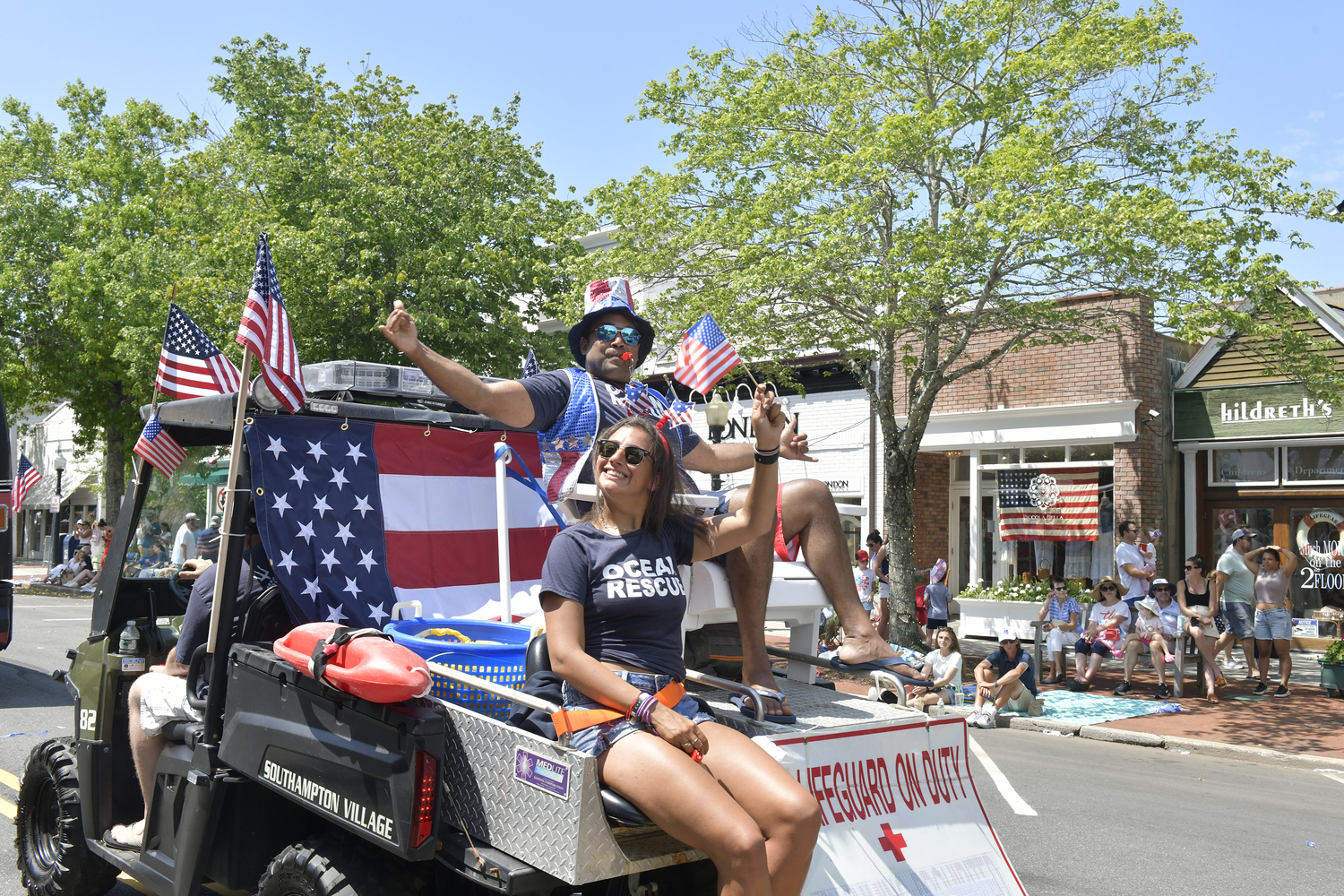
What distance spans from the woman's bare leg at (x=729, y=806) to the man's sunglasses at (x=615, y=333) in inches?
73.1

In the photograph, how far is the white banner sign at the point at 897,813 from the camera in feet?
10.5

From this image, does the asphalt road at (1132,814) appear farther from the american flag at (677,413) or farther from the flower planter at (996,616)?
the flower planter at (996,616)

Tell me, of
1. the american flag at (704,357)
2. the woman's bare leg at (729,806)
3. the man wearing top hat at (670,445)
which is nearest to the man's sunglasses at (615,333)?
the man wearing top hat at (670,445)

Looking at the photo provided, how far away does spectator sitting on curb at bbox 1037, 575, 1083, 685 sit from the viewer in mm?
14445

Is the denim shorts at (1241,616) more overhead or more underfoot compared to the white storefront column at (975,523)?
more underfoot

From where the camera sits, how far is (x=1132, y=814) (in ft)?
24.5

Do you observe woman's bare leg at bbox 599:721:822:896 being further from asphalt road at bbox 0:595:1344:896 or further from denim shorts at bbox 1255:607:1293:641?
denim shorts at bbox 1255:607:1293:641

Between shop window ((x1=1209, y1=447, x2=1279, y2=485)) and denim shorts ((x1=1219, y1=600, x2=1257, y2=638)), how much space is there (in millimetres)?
4142

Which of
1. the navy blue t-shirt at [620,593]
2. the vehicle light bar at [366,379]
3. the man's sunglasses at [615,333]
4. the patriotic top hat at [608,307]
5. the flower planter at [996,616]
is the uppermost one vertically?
the patriotic top hat at [608,307]

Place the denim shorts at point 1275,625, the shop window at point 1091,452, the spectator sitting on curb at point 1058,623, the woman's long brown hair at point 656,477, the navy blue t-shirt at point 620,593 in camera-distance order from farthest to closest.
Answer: the shop window at point 1091,452
the spectator sitting on curb at point 1058,623
the denim shorts at point 1275,625
the woman's long brown hair at point 656,477
the navy blue t-shirt at point 620,593

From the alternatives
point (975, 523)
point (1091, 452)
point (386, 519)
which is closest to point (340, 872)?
point (386, 519)

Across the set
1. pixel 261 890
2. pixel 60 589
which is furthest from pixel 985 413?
pixel 60 589

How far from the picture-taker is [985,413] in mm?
19078

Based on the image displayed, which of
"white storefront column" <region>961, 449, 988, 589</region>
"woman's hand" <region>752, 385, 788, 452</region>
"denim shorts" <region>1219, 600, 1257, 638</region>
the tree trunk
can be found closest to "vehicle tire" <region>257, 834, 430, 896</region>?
"woman's hand" <region>752, 385, 788, 452</region>
